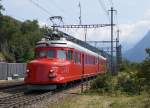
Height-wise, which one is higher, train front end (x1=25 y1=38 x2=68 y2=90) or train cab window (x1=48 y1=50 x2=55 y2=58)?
train cab window (x1=48 y1=50 x2=55 y2=58)

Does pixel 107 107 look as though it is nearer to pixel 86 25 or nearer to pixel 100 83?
pixel 100 83

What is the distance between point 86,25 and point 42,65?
2471 centimetres

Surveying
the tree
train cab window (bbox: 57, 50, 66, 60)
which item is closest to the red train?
train cab window (bbox: 57, 50, 66, 60)

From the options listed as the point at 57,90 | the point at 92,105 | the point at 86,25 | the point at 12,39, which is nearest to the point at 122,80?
the point at 57,90

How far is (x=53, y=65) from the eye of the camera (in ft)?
80.6

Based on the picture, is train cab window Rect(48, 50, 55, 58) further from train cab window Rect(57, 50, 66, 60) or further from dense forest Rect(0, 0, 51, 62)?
dense forest Rect(0, 0, 51, 62)

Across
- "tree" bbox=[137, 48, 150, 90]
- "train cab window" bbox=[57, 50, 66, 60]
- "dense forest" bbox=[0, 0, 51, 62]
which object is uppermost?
"dense forest" bbox=[0, 0, 51, 62]

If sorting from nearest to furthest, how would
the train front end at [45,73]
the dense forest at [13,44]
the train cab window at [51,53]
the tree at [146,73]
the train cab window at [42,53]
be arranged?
the train front end at [45,73], the tree at [146,73], the train cab window at [51,53], the train cab window at [42,53], the dense forest at [13,44]

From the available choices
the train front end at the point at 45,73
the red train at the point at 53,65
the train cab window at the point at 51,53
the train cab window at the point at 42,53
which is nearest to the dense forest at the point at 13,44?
the red train at the point at 53,65

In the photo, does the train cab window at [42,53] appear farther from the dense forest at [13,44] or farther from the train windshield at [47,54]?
the dense forest at [13,44]

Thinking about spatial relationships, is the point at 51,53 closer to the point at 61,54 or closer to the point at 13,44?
the point at 61,54

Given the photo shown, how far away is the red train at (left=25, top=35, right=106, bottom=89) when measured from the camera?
24.5 m

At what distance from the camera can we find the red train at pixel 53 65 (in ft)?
80.2

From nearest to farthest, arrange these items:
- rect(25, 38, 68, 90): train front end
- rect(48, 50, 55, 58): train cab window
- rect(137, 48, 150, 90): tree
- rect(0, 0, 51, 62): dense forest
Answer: rect(25, 38, 68, 90): train front end < rect(137, 48, 150, 90): tree < rect(48, 50, 55, 58): train cab window < rect(0, 0, 51, 62): dense forest
